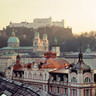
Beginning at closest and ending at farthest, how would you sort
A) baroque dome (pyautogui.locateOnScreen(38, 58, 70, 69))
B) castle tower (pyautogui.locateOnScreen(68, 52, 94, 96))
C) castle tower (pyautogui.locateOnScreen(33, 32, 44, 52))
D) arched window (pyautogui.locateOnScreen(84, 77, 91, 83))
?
castle tower (pyautogui.locateOnScreen(68, 52, 94, 96))
arched window (pyautogui.locateOnScreen(84, 77, 91, 83))
baroque dome (pyautogui.locateOnScreen(38, 58, 70, 69))
castle tower (pyautogui.locateOnScreen(33, 32, 44, 52))

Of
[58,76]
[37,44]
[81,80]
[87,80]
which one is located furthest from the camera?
[37,44]

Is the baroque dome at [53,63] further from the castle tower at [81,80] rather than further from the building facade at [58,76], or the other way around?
the castle tower at [81,80]

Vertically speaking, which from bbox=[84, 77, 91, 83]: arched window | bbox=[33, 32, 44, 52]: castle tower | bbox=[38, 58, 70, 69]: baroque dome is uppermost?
bbox=[33, 32, 44, 52]: castle tower

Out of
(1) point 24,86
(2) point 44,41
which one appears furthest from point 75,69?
(2) point 44,41

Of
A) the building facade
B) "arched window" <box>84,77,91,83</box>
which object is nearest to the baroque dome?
the building facade

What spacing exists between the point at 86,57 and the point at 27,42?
94874mm

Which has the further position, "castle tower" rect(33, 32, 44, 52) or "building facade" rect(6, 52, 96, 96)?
"castle tower" rect(33, 32, 44, 52)

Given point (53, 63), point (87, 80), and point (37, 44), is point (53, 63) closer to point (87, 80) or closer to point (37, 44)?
point (87, 80)

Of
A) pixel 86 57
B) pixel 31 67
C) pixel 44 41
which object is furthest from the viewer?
pixel 44 41

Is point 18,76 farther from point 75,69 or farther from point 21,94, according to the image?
point 21,94

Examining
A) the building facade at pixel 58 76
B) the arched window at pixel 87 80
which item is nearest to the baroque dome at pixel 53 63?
the building facade at pixel 58 76

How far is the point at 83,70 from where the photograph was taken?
51656 mm

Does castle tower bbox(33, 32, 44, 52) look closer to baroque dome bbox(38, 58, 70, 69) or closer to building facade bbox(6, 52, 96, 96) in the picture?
building facade bbox(6, 52, 96, 96)

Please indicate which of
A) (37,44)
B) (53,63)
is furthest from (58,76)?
(37,44)
